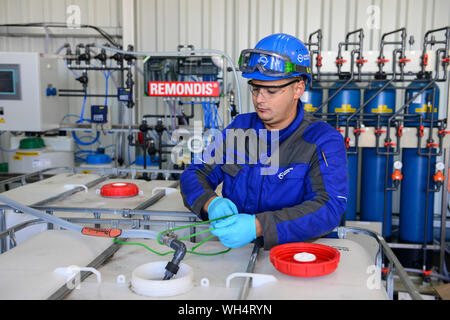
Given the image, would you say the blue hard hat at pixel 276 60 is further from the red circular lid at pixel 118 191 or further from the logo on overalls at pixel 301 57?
the red circular lid at pixel 118 191

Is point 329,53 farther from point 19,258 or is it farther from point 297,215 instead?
point 19,258

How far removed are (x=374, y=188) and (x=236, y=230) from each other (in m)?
3.10

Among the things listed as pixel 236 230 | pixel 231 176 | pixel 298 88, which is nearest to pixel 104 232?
pixel 236 230

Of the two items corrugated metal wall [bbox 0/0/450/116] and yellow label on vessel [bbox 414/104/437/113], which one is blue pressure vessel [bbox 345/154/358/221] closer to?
yellow label on vessel [bbox 414/104/437/113]

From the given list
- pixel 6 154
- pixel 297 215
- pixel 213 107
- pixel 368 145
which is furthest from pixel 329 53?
pixel 6 154

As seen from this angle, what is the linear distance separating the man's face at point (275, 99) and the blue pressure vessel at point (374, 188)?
2.62m

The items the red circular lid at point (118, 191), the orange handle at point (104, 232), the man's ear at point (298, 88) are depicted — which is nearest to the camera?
the orange handle at point (104, 232)

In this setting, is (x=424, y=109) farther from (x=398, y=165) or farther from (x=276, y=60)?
(x=276, y=60)

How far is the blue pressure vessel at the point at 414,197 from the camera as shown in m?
4.04

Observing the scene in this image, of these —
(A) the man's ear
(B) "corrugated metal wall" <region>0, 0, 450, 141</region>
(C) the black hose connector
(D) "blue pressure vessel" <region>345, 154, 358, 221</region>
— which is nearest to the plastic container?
(C) the black hose connector

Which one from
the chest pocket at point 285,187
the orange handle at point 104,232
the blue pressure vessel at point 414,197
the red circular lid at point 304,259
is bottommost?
the blue pressure vessel at point 414,197

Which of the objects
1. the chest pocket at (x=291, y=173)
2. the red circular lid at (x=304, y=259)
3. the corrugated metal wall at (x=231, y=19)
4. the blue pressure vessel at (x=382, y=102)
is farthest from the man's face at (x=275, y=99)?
the corrugated metal wall at (x=231, y=19)

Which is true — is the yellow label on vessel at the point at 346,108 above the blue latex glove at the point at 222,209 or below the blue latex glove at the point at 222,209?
above

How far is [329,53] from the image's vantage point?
398cm
